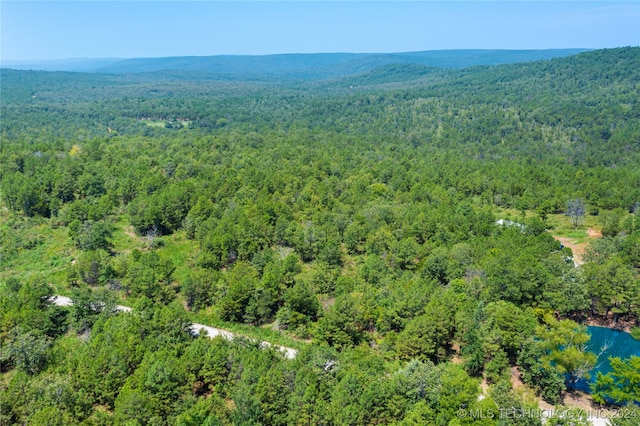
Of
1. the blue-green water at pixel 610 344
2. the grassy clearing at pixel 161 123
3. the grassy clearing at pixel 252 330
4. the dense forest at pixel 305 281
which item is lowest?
the blue-green water at pixel 610 344

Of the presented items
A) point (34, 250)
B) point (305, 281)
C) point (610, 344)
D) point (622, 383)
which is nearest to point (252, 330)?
point (305, 281)

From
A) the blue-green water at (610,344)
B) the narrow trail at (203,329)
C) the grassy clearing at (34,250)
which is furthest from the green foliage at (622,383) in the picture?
the grassy clearing at (34,250)

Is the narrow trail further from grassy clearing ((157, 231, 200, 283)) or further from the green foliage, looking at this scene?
the green foliage

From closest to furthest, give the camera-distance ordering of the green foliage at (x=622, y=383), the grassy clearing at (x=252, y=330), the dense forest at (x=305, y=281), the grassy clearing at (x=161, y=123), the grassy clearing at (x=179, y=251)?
the dense forest at (x=305, y=281)
the green foliage at (x=622, y=383)
the grassy clearing at (x=252, y=330)
the grassy clearing at (x=179, y=251)
the grassy clearing at (x=161, y=123)

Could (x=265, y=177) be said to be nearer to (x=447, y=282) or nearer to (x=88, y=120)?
(x=447, y=282)

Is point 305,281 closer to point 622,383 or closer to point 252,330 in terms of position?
point 252,330

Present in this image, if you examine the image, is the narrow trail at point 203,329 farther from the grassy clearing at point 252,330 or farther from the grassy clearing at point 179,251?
the grassy clearing at point 179,251
